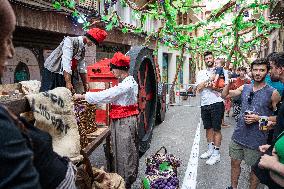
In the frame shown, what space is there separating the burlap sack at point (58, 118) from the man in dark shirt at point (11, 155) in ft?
3.77

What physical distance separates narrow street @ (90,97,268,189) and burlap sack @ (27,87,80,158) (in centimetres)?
271

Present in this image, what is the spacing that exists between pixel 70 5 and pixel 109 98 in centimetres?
585

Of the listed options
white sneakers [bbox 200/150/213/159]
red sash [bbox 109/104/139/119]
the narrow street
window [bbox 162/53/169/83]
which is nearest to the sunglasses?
the narrow street

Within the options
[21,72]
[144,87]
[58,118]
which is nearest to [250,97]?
[58,118]

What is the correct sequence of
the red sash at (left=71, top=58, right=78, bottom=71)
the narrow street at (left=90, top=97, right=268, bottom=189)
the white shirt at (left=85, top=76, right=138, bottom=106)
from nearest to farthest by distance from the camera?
the white shirt at (left=85, top=76, right=138, bottom=106) < the red sash at (left=71, top=58, right=78, bottom=71) < the narrow street at (left=90, top=97, right=268, bottom=189)

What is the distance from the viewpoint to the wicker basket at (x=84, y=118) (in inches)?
117

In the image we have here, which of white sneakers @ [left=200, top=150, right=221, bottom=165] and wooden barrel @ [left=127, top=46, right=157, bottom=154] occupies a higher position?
wooden barrel @ [left=127, top=46, right=157, bottom=154]

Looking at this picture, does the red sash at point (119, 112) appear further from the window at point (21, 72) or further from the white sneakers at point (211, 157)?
the window at point (21, 72)

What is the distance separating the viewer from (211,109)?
5957 mm

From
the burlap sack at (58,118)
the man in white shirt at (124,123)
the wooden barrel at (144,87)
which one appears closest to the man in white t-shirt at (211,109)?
the wooden barrel at (144,87)

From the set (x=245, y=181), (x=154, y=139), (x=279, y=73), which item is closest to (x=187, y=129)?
(x=154, y=139)

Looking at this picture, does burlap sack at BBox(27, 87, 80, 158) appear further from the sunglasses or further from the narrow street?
the narrow street

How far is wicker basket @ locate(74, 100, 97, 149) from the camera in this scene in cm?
297

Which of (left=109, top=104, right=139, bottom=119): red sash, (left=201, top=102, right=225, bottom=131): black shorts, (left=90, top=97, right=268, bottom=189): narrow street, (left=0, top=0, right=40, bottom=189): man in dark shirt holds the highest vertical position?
(left=0, top=0, right=40, bottom=189): man in dark shirt
